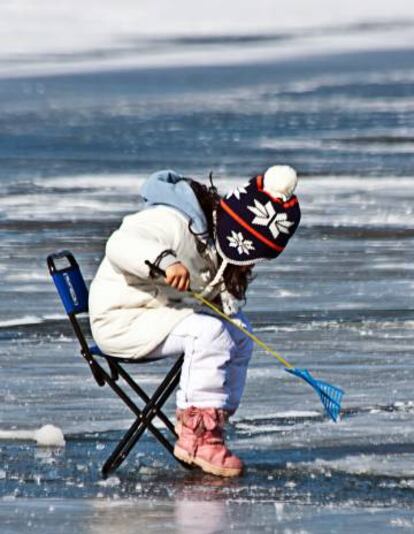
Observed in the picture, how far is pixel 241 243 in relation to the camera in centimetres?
613

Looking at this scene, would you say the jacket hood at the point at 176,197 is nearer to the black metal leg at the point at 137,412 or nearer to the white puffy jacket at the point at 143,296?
the white puffy jacket at the point at 143,296

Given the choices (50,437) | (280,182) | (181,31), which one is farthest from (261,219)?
(181,31)

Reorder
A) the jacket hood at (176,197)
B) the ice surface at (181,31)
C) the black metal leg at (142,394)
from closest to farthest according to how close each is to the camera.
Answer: the jacket hood at (176,197), the black metal leg at (142,394), the ice surface at (181,31)

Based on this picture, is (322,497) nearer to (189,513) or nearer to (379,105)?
(189,513)

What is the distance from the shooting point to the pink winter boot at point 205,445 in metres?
6.23

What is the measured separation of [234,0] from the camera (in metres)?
40.7

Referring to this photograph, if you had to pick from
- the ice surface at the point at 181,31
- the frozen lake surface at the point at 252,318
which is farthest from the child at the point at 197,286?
the ice surface at the point at 181,31

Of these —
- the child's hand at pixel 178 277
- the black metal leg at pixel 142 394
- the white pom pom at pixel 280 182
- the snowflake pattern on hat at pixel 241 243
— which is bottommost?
the black metal leg at pixel 142 394

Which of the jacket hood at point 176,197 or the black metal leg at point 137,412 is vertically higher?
the jacket hood at point 176,197

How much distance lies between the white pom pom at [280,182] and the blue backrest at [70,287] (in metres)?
0.76

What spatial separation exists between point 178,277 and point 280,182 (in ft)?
1.52

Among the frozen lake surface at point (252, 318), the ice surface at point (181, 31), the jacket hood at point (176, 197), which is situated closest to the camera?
the frozen lake surface at point (252, 318)

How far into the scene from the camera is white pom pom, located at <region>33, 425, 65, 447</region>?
22.0ft

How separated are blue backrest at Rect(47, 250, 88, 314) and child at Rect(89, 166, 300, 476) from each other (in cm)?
10
